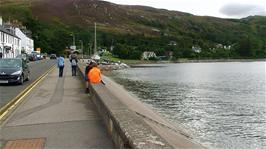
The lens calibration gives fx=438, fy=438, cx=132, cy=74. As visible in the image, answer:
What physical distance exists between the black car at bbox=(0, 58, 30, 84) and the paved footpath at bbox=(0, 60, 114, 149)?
8567 millimetres

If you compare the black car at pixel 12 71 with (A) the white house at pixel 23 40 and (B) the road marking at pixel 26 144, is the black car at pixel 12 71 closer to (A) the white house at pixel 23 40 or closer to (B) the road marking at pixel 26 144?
(B) the road marking at pixel 26 144

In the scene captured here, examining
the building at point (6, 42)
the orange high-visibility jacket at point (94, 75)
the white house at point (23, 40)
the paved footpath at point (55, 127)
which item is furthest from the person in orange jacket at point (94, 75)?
the white house at point (23, 40)

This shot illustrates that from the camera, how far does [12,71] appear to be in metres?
26.6

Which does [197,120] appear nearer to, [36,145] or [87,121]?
[87,121]

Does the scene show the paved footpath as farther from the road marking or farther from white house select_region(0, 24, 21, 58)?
white house select_region(0, 24, 21, 58)

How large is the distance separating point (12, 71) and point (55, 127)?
614 inches

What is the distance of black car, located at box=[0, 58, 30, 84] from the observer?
26031mm

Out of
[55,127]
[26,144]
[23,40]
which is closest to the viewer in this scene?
[26,144]

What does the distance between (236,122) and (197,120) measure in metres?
2.16

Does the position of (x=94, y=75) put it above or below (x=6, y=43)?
below

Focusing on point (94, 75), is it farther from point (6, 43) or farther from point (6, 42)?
point (6, 42)

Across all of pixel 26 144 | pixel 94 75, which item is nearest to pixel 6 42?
pixel 94 75

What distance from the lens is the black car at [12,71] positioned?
85.4ft

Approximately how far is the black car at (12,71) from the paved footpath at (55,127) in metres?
8.57
